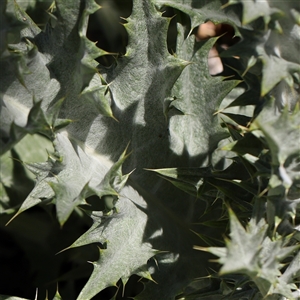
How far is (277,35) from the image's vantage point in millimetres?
1166

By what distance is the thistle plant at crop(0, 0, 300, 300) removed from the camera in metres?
1.11

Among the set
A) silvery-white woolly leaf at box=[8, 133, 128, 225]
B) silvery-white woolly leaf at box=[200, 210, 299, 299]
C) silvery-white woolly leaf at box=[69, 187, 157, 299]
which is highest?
silvery-white woolly leaf at box=[200, 210, 299, 299]

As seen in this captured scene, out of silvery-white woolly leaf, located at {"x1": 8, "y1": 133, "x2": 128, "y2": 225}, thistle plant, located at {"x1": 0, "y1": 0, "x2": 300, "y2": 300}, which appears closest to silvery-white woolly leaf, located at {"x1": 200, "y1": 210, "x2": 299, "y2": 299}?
thistle plant, located at {"x1": 0, "y1": 0, "x2": 300, "y2": 300}

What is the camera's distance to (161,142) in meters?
1.47

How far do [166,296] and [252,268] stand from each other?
49 centimetres

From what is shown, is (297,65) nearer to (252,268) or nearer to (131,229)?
(252,268)

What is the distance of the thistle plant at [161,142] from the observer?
1.11 meters

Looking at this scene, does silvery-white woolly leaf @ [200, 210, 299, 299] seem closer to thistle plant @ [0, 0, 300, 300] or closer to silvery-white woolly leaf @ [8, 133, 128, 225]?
thistle plant @ [0, 0, 300, 300]

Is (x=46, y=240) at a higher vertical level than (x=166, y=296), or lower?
lower

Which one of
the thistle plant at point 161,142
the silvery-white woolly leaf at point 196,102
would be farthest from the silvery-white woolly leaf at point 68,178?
Answer: the silvery-white woolly leaf at point 196,102

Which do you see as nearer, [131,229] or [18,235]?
[131,229]

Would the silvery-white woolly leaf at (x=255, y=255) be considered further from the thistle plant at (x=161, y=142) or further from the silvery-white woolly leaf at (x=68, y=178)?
the silvery-white woolly leaf at (x=68, y=178)

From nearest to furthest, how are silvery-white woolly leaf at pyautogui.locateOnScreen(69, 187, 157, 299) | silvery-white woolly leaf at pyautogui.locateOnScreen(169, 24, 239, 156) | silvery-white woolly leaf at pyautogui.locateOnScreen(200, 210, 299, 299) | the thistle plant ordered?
silvery-white woolly leaf at pyautogui.locateOnScreen(200, 210, 299, 299) < the thistle plant < silvery-white woolly leaf at pyautogui.locateOnScreen(69, 187, 157, 299) < silvery-white woolly leaf at pyautogui.locateOnScreen(169, 24, 239, 156)

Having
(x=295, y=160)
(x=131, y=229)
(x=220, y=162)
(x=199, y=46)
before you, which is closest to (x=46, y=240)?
(x=131, y=229)
